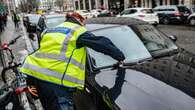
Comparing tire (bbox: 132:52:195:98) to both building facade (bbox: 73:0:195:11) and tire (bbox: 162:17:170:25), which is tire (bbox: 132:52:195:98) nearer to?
tire (bbox: 162:17:170:25)

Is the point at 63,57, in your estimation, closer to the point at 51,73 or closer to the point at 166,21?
the point at 51,73

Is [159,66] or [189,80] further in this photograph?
[159,66]

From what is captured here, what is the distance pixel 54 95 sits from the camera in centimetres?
439

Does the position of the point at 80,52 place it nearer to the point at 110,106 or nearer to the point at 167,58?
the point at 110,106

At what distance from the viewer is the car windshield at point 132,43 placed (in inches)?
193

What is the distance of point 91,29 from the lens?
5531mm

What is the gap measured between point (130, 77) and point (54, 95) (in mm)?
963

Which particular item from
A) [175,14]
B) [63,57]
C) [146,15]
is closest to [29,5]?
[146,15]

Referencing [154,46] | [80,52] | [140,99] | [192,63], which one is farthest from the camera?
[154,46]

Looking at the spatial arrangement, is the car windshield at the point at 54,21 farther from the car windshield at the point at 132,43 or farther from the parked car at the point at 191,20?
the parked car at the point at 191,20

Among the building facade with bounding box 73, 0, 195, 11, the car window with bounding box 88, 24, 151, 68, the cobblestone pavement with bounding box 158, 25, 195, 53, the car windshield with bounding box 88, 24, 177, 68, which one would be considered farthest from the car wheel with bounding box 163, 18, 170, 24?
the car window with bounding box 88, 24, 151, 68

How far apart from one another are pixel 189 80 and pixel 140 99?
0.63 metres

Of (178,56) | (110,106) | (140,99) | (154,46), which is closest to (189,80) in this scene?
(140,99)

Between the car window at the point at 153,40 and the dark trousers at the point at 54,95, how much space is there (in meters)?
1.46
